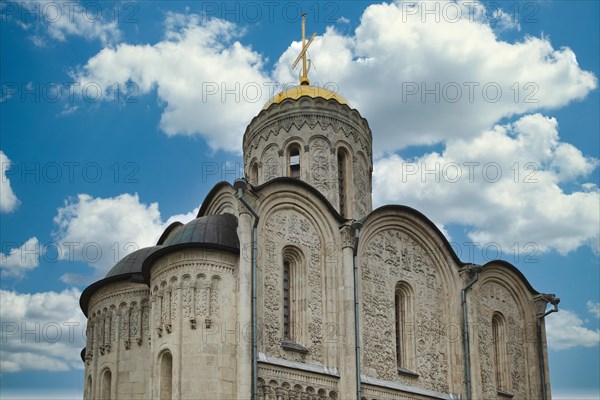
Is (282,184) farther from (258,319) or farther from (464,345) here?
(464,345)

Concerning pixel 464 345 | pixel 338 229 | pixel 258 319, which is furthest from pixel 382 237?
pixel 258 319

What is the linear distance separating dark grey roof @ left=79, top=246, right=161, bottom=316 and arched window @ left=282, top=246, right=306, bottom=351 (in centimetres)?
399

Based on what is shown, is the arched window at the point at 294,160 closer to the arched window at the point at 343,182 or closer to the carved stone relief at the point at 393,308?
the arched window at the point at 343,182

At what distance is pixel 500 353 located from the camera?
2488 cm

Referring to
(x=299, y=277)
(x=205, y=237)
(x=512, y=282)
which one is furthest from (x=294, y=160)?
(x=512, y=282)

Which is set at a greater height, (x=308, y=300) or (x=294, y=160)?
(x=294, y=160)

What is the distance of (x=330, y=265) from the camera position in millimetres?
21000

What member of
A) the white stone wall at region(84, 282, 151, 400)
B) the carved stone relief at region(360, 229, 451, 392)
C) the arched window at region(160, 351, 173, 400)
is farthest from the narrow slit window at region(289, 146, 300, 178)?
the arched window at region(160, 351, 173, 400)

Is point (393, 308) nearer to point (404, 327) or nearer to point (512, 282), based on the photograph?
point (404, 327)

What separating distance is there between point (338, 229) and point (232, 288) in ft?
12.9

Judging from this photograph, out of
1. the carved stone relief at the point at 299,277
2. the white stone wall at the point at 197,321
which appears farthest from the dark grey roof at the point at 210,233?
the carved stone relief at the point at 299,277

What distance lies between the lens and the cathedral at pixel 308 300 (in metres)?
18.5

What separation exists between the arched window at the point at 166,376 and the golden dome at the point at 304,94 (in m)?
10.2

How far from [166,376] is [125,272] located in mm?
4453
